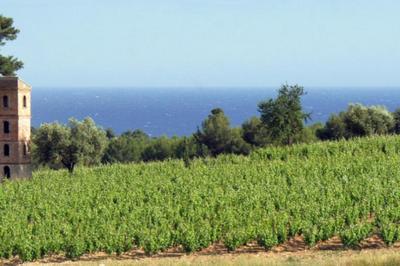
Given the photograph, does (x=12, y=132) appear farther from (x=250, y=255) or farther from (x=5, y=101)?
(x=250, y=255)

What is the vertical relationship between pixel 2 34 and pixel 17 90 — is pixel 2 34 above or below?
above

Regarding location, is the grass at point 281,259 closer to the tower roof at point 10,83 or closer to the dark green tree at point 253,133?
the tower roof at point 10,83

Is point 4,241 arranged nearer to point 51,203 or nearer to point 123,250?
point 123,250

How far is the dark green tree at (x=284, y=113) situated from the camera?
63.1 meters

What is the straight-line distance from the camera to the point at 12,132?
201 ft

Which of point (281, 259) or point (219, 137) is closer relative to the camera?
point (281, 259)

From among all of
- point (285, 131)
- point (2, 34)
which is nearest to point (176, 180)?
point (285, 131)

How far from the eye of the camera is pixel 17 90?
6103cm

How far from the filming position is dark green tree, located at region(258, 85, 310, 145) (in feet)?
207

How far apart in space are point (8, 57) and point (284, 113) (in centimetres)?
2455

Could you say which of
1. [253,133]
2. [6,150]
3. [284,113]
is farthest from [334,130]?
[6,150]

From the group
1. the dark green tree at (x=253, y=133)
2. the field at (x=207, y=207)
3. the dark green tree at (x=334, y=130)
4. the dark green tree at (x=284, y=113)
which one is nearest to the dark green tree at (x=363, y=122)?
the dark green tree at (x=334, y=130)

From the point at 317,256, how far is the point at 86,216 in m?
11.9

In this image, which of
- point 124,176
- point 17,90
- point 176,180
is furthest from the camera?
point 17,90
